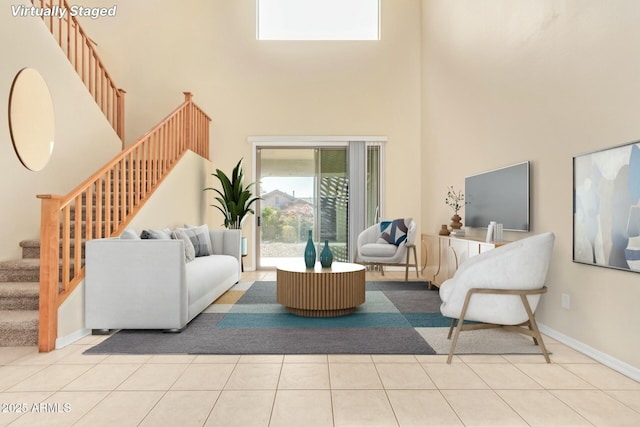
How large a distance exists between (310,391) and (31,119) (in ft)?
13.1

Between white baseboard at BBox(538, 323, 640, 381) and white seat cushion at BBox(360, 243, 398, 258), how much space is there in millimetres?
2579

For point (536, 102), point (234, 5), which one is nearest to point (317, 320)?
point (536, 102)

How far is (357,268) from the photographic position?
400 centimetres

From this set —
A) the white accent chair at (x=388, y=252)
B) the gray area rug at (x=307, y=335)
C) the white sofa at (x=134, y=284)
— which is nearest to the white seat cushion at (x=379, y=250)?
the white accent chair at (x=388, y=252)

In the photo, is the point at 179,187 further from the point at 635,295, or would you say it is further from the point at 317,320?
the point at 635,295

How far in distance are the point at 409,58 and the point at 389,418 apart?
6.34 m

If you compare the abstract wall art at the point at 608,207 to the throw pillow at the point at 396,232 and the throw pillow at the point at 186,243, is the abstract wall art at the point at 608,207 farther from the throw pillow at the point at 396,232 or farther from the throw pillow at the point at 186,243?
the throw pillow at the point at 186,243

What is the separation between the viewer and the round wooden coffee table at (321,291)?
3645 millimetres

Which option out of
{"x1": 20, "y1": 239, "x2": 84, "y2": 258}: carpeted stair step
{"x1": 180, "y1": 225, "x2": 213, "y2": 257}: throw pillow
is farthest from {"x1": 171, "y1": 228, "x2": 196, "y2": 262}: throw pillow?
{"x1": 20, "y1": 239, "x2": 84, "y2": 258}: carpeted stair step

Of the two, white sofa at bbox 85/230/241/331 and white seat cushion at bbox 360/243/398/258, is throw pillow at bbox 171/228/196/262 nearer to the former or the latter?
white sofa at bbox 85/230/241/331

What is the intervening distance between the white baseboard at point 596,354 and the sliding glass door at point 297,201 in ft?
13.4

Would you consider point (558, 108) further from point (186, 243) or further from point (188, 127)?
point (188, 127)

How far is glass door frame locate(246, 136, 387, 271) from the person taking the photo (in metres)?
6.79

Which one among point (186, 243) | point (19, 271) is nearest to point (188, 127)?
point (186, 243)
